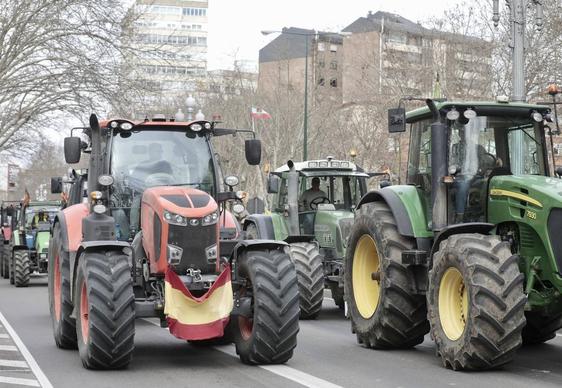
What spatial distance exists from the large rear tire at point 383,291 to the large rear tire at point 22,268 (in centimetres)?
1570

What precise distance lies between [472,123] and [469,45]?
26.1m

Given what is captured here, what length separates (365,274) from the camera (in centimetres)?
1352

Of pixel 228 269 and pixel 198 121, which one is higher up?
pixel 198 121

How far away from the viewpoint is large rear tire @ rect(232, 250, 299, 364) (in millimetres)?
10750

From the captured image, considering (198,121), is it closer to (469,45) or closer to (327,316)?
(327,316)

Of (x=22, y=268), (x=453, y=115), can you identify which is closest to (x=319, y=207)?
(x=453, y=115)

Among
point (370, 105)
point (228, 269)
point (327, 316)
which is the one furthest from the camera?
point (370, 105)

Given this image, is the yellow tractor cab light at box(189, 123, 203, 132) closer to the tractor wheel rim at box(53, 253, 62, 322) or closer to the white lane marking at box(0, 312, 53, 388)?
the tractor wheel rim at box(53, 253, 62, 322)

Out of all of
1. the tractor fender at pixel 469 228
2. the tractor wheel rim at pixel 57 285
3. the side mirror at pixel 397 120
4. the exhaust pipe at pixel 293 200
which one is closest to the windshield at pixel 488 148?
the side mirror at pixel 397 120

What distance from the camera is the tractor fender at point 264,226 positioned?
736 inches

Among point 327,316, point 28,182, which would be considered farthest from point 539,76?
point 28,182

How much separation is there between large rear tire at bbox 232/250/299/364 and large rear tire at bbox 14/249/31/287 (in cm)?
1731

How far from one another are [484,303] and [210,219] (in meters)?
2.96

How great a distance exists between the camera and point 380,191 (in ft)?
42.5
